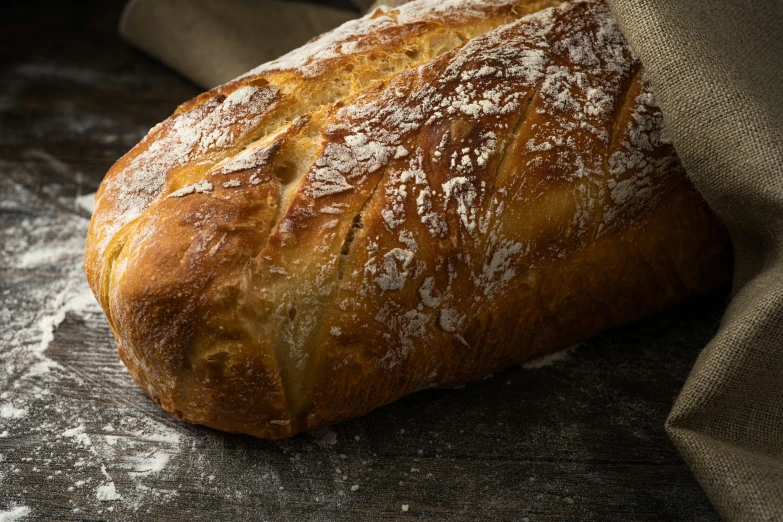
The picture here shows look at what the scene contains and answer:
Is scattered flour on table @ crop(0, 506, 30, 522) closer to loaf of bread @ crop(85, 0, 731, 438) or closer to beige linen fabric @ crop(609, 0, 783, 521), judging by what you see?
loaf of bread @ crop(85, 0, 731, 438)

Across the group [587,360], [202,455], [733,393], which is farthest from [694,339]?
[202,455]

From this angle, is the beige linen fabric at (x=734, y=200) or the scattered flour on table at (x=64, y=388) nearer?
the beige linen fabric at (x=734, y=200)

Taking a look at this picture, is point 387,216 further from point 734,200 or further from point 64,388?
point 64,388

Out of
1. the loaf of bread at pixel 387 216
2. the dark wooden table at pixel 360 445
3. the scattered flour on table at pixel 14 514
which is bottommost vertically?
the scattered flour on table at pixel 14 514

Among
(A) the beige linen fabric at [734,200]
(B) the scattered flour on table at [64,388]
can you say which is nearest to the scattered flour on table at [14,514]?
(B) the scattered flour on table at [64,388]

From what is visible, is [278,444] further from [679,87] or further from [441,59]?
[679,87]

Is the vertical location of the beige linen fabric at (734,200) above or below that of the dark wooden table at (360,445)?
above

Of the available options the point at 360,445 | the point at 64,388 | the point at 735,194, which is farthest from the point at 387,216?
the point at 64,388

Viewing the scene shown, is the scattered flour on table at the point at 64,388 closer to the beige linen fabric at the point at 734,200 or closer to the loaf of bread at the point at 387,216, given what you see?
the loaf of bread at the point at 387,216
